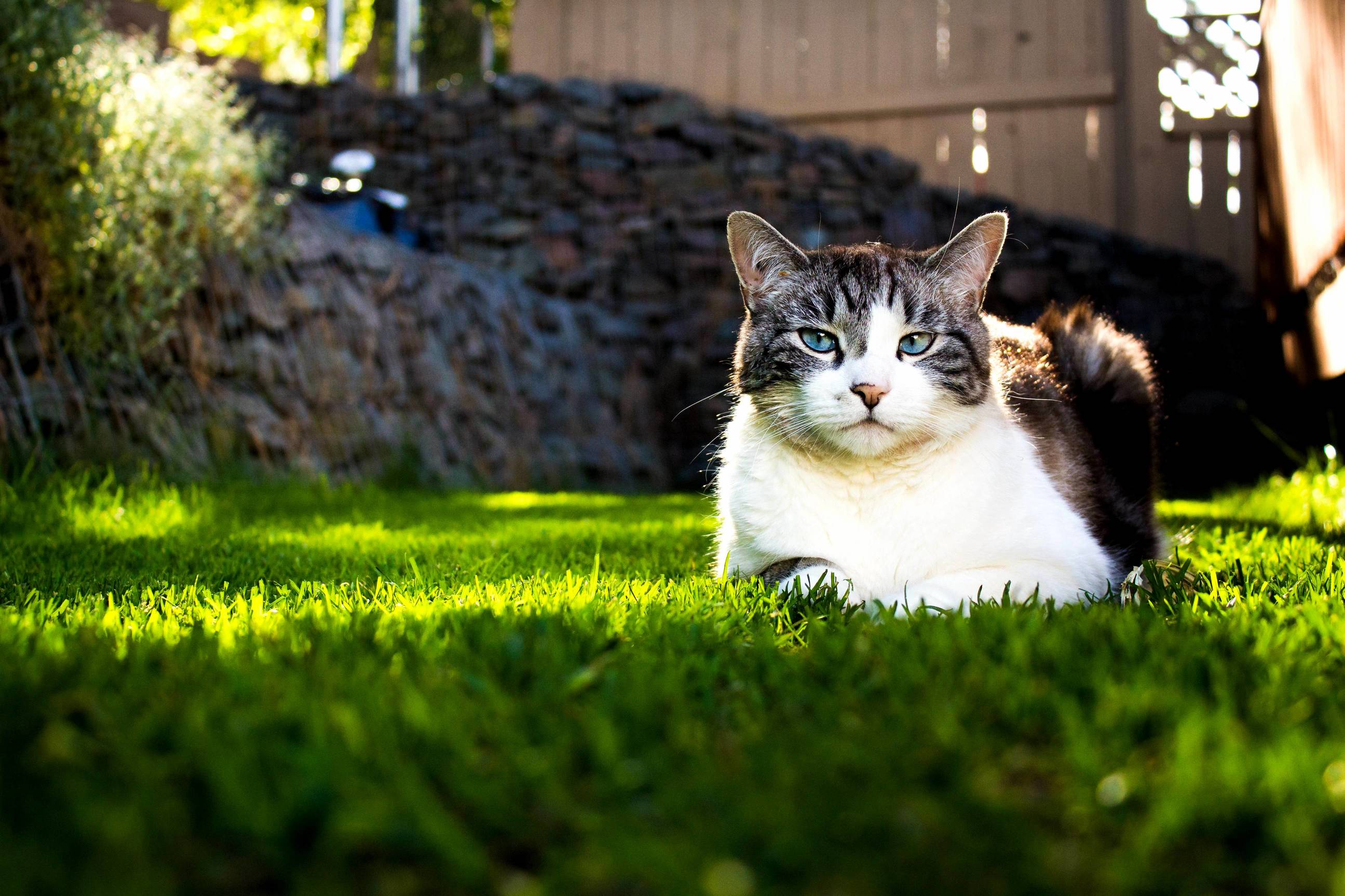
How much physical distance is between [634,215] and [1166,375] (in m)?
4.29

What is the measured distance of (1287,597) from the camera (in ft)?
6.70

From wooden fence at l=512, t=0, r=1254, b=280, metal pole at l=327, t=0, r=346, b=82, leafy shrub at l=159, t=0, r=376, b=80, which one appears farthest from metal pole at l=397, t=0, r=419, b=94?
leafy shrub at l=159, t=0, r=376, b=80

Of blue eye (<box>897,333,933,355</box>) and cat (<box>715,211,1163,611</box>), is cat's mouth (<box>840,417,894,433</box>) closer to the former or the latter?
cat (<box>715,211,1163,611</box>)

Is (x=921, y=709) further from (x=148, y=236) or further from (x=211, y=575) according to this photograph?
(x=148, y=236)

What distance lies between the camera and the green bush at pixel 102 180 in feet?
14.3

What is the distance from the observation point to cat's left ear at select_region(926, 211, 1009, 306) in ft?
8.14

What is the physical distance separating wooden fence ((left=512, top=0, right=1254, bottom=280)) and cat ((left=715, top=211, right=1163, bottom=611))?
22.1 ft

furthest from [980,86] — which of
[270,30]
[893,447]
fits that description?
[270,30]

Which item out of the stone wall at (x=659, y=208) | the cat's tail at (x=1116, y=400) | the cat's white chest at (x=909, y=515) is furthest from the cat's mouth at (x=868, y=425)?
the stone wall at (x=659, y=208)

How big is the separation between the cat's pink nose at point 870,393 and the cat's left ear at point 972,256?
459 millimetres

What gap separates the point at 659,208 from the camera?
28.0ft

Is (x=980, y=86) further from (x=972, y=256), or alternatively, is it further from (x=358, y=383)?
(x=972, y=256)

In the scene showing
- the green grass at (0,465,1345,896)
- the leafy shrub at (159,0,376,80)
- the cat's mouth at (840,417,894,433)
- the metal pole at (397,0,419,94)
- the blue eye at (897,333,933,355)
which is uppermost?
the leafy shrub at (159,0,376,80)

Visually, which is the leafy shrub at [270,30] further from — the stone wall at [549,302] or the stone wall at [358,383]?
the stone wall at [358,383]
